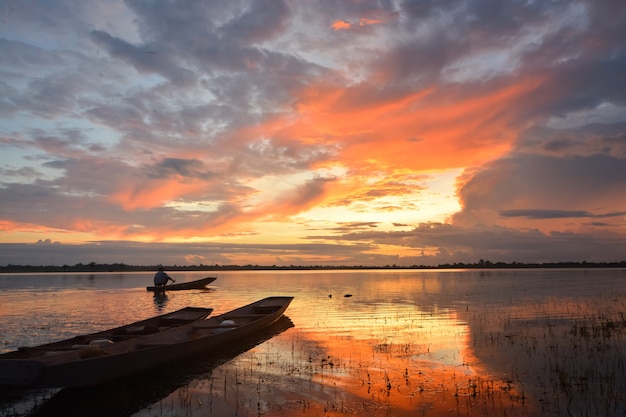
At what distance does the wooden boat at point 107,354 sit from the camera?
413 inches

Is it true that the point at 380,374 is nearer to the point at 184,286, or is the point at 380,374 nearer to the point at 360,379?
the point at 360,379

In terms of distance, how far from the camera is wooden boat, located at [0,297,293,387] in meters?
10.5

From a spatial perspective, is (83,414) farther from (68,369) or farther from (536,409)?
(536,409)

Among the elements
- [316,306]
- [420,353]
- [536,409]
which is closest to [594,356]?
[420,353]

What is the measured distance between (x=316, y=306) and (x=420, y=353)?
66.0ft

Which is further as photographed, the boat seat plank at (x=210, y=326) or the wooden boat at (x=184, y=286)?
the wooden boat at (x=184, y=286)

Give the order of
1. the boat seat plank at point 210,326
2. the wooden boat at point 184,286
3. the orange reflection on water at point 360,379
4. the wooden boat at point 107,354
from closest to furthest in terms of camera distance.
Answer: the wooden boat at point 107,354 < the orange reflection on water at point 360,379 < the boat seat plank at point 210,326 < the wooden boat at point 184,286

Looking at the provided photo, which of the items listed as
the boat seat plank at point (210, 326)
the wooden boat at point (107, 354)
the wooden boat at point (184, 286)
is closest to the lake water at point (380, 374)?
the wooden boat at point (107, 354)

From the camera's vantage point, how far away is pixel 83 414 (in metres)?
10.7

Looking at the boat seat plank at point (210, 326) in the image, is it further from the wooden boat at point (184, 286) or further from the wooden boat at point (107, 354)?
the wooden boat at point (184, 286)

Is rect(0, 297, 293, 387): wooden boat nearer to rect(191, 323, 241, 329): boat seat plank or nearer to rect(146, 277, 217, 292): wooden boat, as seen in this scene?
rect(191, 323, 241, 329): boat seat plank

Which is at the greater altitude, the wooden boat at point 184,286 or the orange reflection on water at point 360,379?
the wooden boat at point 184,286

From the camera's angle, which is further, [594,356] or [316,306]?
[316,306]

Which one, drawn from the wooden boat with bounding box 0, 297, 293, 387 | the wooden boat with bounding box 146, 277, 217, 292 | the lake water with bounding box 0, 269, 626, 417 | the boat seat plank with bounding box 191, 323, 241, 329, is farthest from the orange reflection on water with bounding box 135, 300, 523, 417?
the wooden boat with bounding box 146, 277, 217, 292
